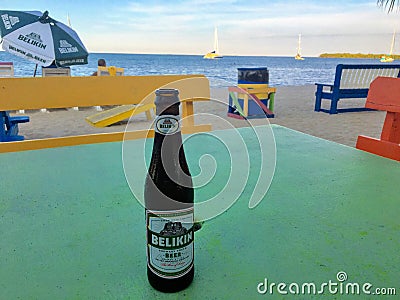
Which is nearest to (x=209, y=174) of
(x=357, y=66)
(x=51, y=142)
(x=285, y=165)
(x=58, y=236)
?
(x=285, y=165)

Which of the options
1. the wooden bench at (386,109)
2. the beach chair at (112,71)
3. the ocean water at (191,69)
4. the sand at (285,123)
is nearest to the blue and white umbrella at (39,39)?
the sand at (285,123)

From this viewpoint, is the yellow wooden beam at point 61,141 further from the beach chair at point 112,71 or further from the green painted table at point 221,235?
the beach chair at point 112,71

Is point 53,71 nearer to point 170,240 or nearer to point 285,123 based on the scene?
point 285,123

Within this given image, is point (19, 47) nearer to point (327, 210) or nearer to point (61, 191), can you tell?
point (61, 191)

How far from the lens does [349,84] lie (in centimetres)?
748

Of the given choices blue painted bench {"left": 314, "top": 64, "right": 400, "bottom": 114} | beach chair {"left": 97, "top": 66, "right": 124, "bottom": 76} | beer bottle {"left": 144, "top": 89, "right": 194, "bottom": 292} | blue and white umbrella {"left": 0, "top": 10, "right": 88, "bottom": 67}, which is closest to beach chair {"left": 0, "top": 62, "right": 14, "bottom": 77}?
blue and white umbrella {"left": 0, "top": 10, "right": 88, "bottom": 67}

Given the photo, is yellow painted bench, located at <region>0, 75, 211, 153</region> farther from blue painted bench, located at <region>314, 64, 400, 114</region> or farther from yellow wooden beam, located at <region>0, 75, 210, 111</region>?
blue painted bench, located at <region>314, 64, 400, 114</region>

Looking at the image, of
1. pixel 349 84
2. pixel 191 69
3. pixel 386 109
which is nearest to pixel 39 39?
pixel 386 109

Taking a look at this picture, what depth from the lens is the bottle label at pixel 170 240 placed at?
0.48 metres

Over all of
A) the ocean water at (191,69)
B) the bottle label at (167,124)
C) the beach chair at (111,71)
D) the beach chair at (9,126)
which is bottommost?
the ocean water at (191,69)

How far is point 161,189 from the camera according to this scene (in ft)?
1.74

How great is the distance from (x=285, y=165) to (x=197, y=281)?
0.69 meters

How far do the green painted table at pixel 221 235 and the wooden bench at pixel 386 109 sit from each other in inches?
10.0

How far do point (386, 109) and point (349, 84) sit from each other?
6.60 meters
